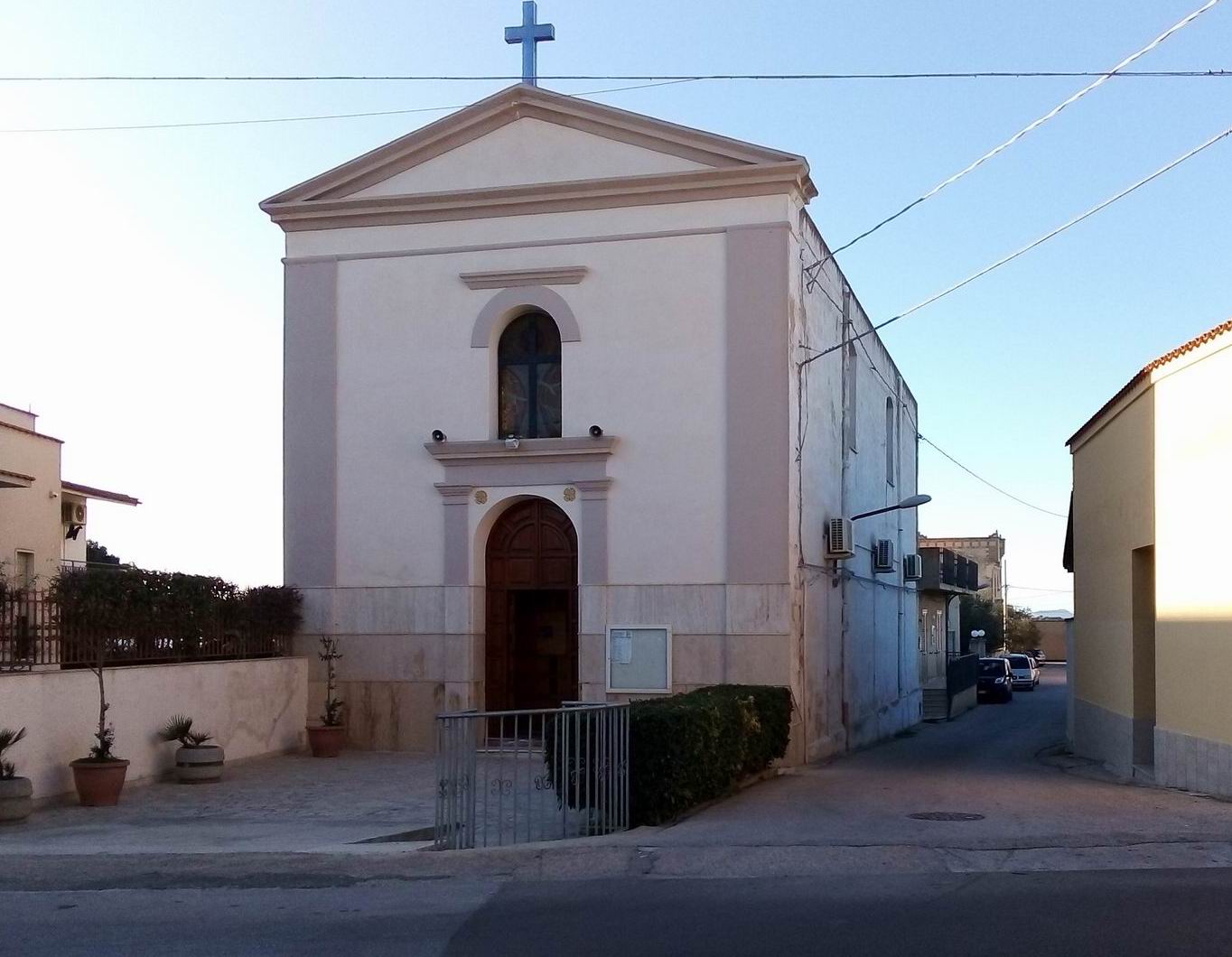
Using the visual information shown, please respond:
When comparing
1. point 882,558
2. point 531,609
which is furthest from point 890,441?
point 531,609

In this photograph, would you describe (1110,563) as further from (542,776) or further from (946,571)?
(946,571)

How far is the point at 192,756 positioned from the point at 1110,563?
11532mm

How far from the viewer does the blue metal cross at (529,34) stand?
2062 cm

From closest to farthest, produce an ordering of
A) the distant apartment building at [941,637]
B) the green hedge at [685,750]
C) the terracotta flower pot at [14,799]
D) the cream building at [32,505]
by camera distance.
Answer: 1. the green hedge at [685,750]
2. the terracotta flower pot at [14,799]
3. the cream building at [32,505]
4. the distant apartment building at [941,637]

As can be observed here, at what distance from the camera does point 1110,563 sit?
17.8 metres

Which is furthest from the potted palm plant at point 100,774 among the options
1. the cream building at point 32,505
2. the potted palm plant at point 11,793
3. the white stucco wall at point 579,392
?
the cream building at point 32,505

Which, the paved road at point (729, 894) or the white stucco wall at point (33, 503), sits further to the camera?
the white stucco wall at point (33, 503)

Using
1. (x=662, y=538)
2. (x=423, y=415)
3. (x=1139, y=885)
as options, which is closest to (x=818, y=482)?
(x=662, y=538)

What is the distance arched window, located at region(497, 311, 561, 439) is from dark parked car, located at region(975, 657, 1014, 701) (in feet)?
108

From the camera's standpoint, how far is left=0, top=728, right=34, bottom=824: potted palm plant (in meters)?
12.8

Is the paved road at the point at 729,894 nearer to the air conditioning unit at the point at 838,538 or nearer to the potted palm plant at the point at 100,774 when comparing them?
the potted palm plant at the point at 100,774

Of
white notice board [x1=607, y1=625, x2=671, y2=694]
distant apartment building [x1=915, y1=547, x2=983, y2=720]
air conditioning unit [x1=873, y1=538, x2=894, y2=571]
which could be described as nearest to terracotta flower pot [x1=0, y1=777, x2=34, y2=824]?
white notice board [x1=607, y1=625, x2=671, y2=694]

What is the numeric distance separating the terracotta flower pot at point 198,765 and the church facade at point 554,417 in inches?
154

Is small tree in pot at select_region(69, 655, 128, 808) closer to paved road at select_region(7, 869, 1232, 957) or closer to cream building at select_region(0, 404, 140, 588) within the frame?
paved road at select_region(7, 869, 1232, 957)
